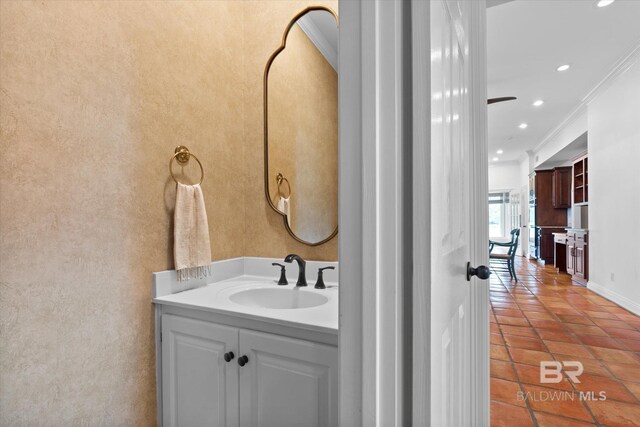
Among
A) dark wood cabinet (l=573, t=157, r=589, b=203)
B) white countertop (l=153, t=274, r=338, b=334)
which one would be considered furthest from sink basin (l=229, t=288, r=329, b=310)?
dark wood cabinet (l=573, t=157, r=589, b=203)

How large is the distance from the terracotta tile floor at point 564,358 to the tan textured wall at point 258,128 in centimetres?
155

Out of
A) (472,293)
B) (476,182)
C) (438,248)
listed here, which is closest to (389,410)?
(438,248)

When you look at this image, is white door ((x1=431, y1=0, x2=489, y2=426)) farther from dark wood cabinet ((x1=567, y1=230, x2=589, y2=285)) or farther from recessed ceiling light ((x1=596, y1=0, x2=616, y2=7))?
dark wood cabinet ((x1=567, y1=230, x2=589, y2=285))

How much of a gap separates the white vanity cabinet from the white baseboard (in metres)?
4.17

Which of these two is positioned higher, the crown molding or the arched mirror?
the crown molding

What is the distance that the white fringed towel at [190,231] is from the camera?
1371 millimetres

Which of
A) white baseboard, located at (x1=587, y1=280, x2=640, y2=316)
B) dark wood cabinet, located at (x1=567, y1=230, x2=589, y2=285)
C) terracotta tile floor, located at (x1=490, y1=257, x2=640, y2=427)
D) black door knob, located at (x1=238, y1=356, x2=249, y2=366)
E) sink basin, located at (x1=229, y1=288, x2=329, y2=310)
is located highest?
sink basin, located at (x1=229, y1=288, x2=329, y2=310)

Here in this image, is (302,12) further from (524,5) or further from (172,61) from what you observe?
(524,5)

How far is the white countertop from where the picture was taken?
0.99 m

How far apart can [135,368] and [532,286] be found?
5.38 metres

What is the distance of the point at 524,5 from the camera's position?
8.84ft

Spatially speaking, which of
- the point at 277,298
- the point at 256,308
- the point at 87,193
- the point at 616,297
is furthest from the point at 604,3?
the point at 87,193

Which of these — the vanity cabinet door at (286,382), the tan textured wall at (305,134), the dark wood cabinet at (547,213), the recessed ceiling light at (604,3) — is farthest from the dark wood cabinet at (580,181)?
the vanity cabinet door at (286,382)

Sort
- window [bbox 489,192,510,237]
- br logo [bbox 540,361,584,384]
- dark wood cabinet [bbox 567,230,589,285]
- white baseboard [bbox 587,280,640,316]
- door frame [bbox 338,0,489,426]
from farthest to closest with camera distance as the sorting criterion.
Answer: window [bbox 489,192,510,237] < dark wood cabinet [bbox 567,230,589,285] < white baseboard [bbox 587,280,640,316] < br logo [bbox 540,361,584,384] < door frame [bbox 338,0,489,426]
